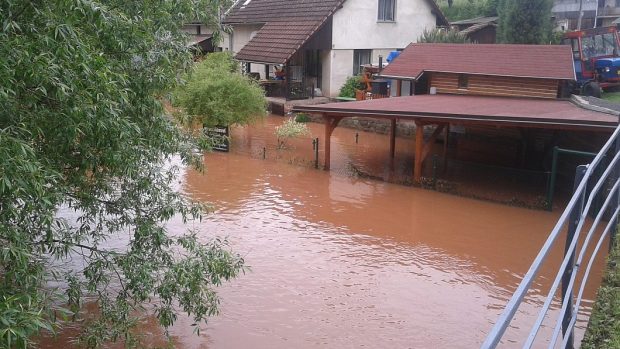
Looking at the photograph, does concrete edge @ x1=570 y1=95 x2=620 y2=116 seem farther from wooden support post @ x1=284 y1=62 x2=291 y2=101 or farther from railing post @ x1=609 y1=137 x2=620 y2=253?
wooden support post @ x1=284 y1=62 x2=291 y2=101

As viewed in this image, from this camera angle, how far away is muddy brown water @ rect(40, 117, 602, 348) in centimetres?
A: 905

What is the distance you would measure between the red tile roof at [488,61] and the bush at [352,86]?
5.01 meters

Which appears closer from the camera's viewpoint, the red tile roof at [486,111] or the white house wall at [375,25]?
the red tile roof at [486,111]

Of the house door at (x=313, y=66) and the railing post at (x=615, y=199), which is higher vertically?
the house door at (x=313, y=66)

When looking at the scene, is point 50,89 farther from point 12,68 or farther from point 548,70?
point 548,70

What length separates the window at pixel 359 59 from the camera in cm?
3303

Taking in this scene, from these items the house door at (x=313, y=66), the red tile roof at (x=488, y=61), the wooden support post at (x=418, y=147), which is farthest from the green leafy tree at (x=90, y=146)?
the house door at (x=313, y=66)

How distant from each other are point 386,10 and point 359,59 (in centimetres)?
312

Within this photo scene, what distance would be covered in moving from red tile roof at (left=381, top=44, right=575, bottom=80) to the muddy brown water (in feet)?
18.3

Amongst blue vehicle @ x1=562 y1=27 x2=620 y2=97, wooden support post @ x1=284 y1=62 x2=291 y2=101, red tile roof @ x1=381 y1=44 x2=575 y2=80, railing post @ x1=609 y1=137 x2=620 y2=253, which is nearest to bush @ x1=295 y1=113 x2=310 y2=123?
wooden support post @ x1=284 y1=62 x2=291 y2=101

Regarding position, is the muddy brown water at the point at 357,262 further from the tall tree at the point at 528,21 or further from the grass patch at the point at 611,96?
the tall tree at the point at 528,21

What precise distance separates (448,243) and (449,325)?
3919 millimetres

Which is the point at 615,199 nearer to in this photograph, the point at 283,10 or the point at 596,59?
the point at 596,59

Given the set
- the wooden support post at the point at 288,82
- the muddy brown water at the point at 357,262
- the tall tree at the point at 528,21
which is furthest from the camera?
the wooden support post at the point at 288,82
